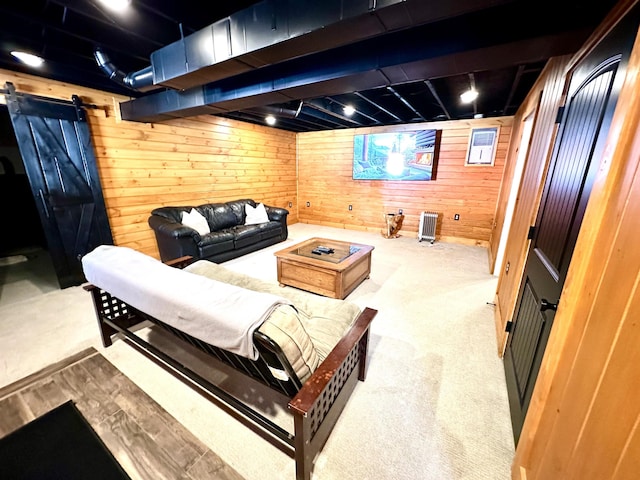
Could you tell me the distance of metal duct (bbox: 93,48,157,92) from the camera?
2.24 meters

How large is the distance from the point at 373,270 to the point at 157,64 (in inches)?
126

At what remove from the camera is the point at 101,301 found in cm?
195

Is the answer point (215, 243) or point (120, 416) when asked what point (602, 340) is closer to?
point (120, 416)

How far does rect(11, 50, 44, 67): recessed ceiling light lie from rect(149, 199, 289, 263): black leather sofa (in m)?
1.85

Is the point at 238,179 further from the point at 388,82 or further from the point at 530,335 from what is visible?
the point at 530,335

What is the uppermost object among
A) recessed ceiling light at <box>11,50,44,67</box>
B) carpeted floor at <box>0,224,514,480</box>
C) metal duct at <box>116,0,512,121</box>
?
recessed ceiling light at <box>11,50,44,67</box>

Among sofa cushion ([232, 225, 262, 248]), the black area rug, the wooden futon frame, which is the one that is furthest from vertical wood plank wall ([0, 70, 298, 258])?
the black area rug

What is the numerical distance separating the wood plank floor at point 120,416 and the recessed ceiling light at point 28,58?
2.54m

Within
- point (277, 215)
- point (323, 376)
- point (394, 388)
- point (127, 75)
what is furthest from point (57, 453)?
point (277, 215)

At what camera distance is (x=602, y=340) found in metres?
0.67

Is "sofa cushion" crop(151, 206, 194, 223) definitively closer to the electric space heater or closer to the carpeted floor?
the carpeted floor

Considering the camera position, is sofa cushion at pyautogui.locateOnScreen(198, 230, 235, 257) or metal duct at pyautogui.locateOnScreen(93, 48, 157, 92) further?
sofa cushion at pyautogui.locateOnScreen(198, 230, 235, 257)

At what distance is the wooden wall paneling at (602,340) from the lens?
0.56 metres

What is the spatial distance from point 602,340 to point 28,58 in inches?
159
